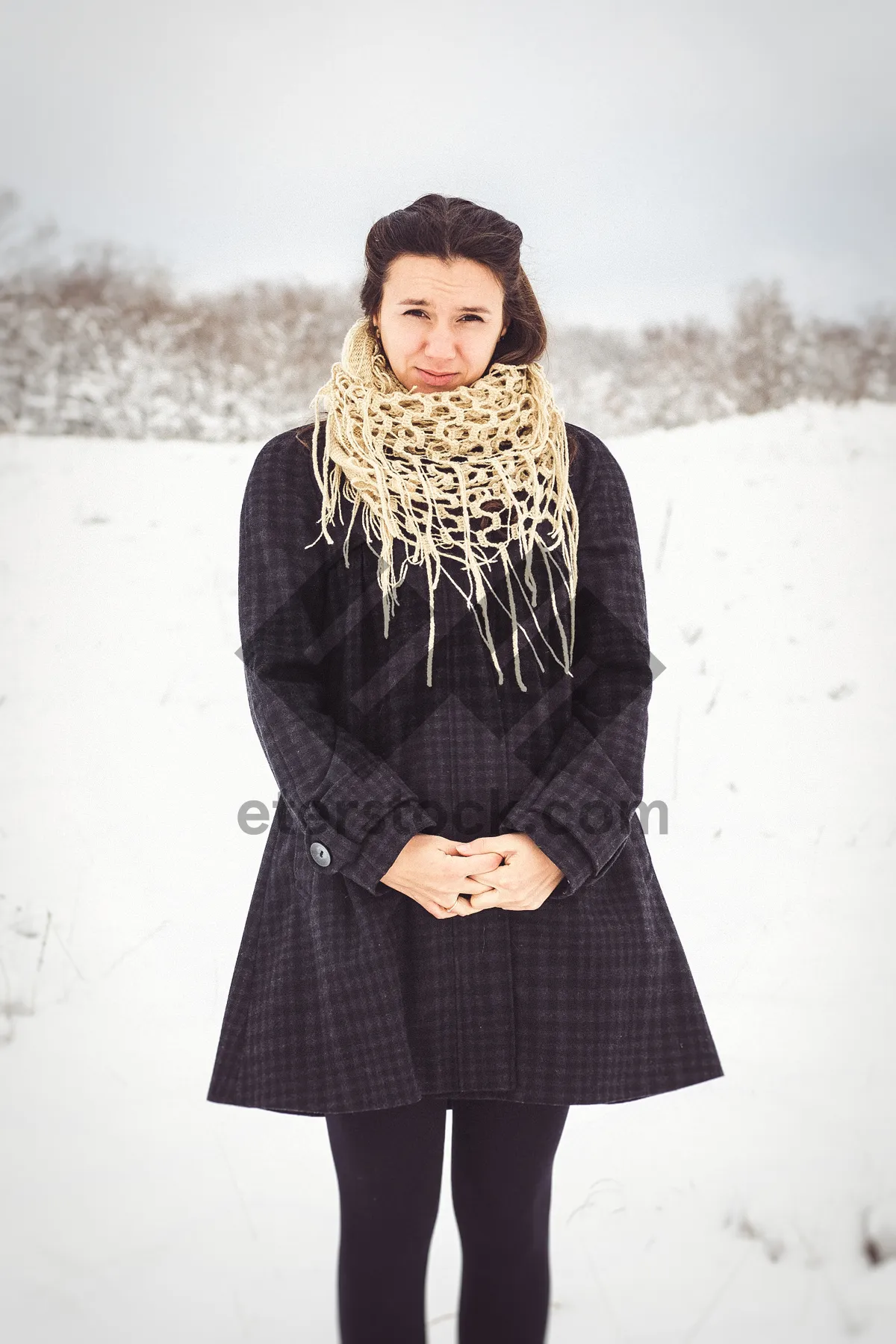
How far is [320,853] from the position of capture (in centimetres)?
112

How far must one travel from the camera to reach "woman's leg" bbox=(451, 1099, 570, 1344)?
3.96 feet

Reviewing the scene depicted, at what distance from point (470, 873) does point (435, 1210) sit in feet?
1.43

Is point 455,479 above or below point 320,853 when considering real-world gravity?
above

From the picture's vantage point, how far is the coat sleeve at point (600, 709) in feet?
3.75

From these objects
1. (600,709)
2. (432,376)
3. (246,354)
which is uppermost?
(246,354)

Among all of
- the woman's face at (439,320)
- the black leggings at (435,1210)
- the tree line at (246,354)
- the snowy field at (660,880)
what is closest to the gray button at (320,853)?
the black leggings at (435,1210)

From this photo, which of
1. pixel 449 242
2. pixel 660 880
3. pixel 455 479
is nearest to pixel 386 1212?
pixel 455 479

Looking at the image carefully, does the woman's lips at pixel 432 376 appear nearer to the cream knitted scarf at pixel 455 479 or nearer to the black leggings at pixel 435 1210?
the cream knitted scarf at pixel 455 479

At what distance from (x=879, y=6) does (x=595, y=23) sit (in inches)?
24.9

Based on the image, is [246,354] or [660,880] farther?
[246,354]

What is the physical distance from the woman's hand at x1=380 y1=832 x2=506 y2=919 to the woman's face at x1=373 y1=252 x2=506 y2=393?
0.55 m

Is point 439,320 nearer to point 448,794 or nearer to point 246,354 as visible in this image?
point 448,794

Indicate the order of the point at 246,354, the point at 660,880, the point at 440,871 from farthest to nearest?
the point at 246,354 < the point at 660,880 < the point at 440,871

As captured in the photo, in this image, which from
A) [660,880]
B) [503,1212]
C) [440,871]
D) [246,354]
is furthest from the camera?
[246,354]
